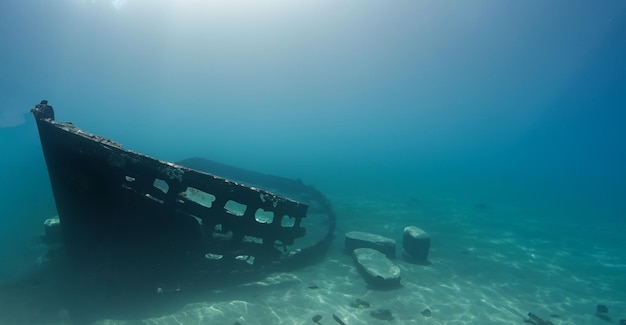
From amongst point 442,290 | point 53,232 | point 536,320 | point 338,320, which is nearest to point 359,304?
point 338,320

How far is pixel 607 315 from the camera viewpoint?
514 inches

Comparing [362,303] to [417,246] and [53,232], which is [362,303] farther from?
[53,232]

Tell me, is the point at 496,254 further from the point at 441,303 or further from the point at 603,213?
the point at 603,213

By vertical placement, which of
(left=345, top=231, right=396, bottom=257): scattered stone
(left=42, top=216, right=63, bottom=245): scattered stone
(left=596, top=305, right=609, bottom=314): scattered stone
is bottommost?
(left=42, top=216, right=63, bottom=245): scattered stone

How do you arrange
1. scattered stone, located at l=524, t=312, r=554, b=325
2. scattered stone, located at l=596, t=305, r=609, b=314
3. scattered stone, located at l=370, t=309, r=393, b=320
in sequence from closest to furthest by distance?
scattered stone, located at l=370, t=309, r=393, b=320, scattered stone, located at l=524, t=312, r=554, b=325, scattered stone, located at l=596, t=305, r=609, b=314


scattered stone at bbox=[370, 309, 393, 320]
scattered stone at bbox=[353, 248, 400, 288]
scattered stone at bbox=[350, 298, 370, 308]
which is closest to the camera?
scattered stone at bbox=[370, 309, 393, 320]

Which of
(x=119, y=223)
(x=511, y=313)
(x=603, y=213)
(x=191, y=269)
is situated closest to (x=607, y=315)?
(x=511, y=313)

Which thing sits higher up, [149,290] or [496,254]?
[496,254]

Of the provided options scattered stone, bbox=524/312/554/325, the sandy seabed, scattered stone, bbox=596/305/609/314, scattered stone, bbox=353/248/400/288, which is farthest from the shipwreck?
scattered stone, bbox=596/305/609/314

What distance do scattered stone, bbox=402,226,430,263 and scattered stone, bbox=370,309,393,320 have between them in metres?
5.79

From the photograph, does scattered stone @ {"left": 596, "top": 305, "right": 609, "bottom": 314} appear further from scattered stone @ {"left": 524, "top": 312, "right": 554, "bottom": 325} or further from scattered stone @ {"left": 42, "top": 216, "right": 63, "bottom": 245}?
scattered stone @ {"left": 42, "top": 216, "right": 63, "bottom": 245}

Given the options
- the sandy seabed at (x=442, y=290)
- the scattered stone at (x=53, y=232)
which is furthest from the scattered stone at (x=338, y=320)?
the scattered stone at (x=53, y=232)

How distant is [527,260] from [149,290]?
20.6 metres

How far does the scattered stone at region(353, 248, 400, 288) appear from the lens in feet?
40.9
